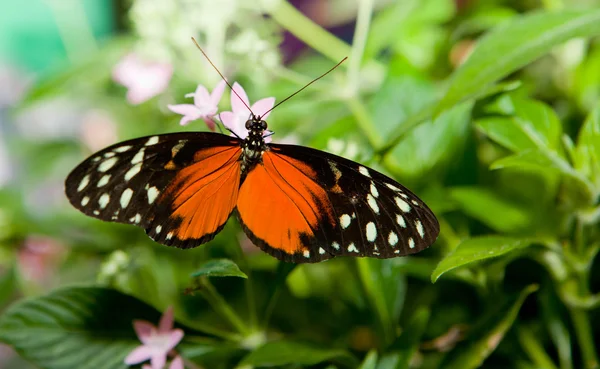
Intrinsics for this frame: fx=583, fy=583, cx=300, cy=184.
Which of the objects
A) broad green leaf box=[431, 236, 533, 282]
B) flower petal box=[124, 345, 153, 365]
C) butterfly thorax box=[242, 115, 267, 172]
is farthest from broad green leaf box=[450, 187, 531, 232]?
flower petal box=[124, 345, 153, 365]

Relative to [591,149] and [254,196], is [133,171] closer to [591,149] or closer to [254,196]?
[254,196]

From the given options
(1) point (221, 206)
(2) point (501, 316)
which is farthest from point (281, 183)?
(2) point (501, 316)

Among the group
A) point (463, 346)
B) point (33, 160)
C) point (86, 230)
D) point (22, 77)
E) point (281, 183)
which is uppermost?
point (22, 77)

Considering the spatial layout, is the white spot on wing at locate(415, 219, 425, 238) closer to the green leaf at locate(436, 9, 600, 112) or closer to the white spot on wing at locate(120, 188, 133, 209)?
the green leaf at locate(436, 9, 600, 112)

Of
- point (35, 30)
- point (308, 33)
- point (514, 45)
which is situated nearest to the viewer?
point (514, 45)

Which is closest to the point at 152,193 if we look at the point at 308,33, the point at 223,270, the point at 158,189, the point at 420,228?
the point at 158,189

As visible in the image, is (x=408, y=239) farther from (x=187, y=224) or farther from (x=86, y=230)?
(x=86, y=230)
